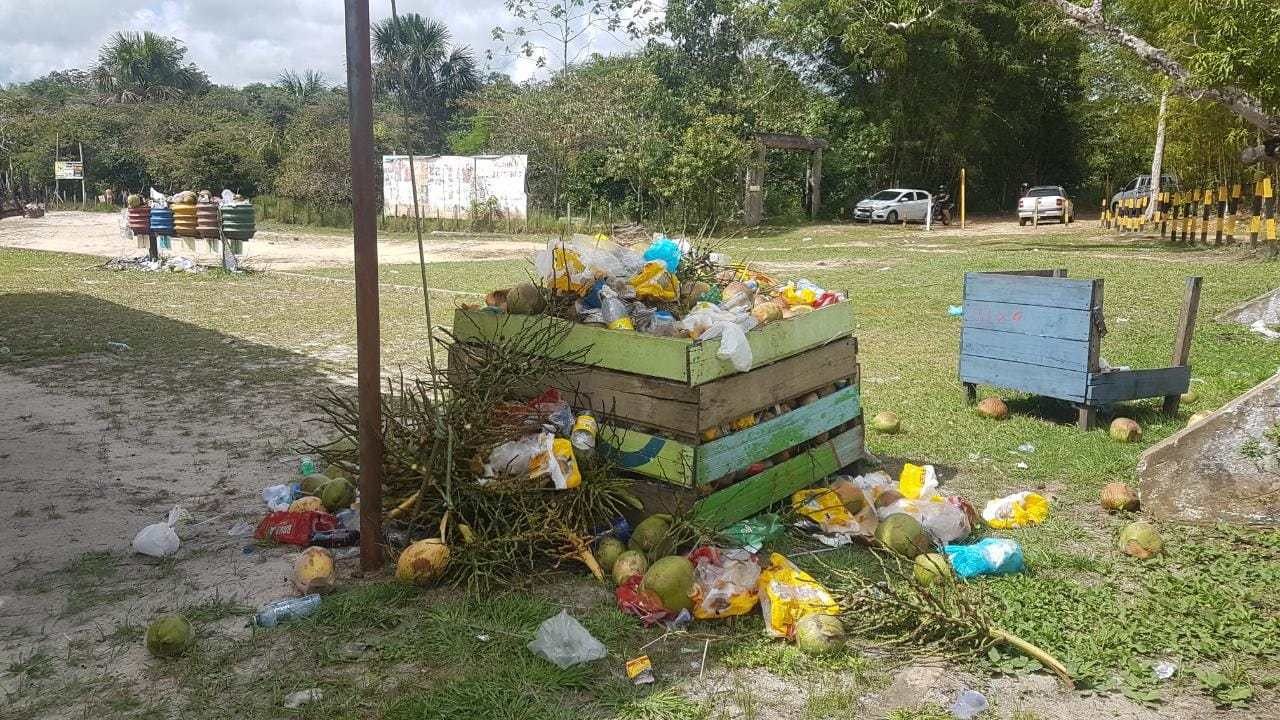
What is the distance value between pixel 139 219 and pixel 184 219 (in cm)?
126

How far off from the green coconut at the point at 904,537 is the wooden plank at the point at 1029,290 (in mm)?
2534

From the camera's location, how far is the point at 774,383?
13.5 ft

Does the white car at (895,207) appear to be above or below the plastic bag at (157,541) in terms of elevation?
above

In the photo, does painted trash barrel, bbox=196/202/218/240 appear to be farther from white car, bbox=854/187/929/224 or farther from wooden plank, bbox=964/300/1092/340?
white car, bbox=854/187/929/224

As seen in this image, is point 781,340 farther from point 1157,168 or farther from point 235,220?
point 1157,168

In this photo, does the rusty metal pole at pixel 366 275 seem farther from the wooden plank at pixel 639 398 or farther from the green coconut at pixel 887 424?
the green coconut at pixel 887 424

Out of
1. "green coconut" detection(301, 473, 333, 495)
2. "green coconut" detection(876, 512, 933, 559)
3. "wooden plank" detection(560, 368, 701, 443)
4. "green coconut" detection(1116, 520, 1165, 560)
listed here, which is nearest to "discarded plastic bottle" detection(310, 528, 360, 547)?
"green coconut" detection(301, 473, 333, 495)

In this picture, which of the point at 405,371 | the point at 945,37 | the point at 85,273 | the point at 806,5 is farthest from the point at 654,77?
the point at 405,371

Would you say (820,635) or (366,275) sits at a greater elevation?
(366,275)

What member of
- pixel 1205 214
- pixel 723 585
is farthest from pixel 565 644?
pixel 1205 214

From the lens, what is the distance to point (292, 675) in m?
2.86

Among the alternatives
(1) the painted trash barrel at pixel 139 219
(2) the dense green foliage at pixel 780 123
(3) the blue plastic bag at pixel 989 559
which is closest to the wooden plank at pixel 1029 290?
(3) the blue plastic bag at pixel 989 559

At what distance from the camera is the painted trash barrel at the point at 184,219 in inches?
665

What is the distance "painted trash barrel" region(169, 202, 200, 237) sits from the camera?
55.4ft
